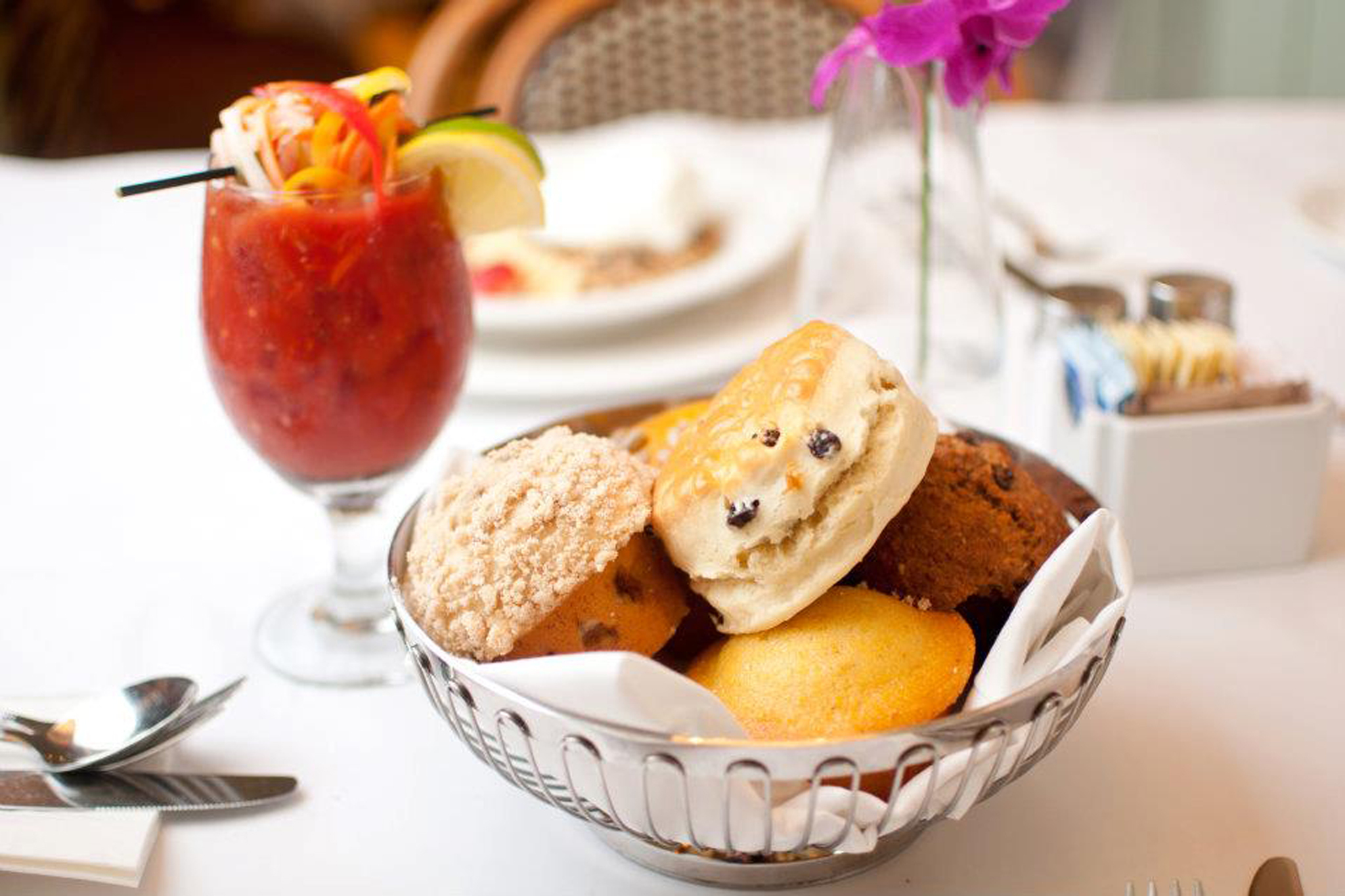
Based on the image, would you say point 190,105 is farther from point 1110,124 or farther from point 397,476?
point 397,476

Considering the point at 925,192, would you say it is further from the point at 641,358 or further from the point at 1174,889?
the point at 1174,889

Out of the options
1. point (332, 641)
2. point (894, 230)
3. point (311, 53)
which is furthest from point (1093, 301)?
point (311, 53)

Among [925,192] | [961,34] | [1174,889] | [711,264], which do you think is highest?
[961,34]

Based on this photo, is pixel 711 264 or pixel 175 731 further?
pixel 711 264

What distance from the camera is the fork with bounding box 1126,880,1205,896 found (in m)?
0.51

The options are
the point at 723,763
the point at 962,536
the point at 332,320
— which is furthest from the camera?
the point at 332,320

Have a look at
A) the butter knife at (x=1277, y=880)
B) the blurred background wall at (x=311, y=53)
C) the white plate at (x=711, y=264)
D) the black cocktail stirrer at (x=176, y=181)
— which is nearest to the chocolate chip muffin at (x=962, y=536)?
the butter knife at (x=1277, y=880)

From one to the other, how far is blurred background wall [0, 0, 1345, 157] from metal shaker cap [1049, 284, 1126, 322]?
0.75 metres

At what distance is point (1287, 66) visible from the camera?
9.09 ft

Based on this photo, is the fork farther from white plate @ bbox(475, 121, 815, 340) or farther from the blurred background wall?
the blurred background wall

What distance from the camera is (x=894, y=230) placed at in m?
1.05

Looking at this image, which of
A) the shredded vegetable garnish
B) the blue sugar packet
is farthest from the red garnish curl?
the blue sugar packet

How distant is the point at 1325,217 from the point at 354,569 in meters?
0.96

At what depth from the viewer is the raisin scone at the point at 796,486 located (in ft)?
1.70
